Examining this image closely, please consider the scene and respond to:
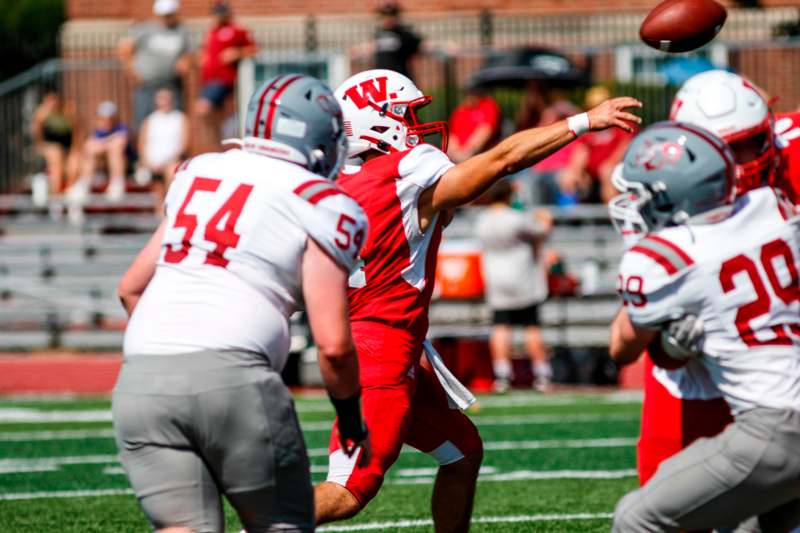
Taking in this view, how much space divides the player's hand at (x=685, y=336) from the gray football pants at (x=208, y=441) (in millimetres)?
1081

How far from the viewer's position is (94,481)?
793 centimetres

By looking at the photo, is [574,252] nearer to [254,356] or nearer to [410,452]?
[410,452]

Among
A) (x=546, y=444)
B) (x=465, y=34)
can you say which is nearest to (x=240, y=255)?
(x=546, y=444)

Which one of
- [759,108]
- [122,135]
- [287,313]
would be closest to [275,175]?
[287,313]

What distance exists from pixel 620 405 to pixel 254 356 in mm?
7836

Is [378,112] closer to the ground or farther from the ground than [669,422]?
farther from the ground

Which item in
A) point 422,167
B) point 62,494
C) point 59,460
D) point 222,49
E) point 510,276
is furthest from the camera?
point 222,49

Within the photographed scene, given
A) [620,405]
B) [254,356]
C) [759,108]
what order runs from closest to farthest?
[254,356] < [759,108] < [620,405]

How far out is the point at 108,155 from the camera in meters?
17.4

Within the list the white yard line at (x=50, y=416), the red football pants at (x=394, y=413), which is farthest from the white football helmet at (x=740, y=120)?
the white yard line at (x=50, y=416)

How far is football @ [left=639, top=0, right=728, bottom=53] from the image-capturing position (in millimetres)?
5762

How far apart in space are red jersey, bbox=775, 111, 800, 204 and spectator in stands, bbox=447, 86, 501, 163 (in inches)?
359

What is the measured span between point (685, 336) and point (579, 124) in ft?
4.40

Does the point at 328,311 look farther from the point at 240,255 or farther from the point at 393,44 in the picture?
the point at 393,44
